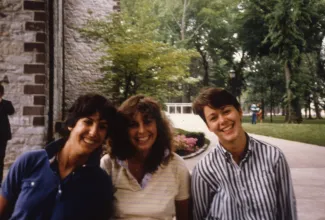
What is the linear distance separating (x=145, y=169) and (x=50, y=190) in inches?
20.4

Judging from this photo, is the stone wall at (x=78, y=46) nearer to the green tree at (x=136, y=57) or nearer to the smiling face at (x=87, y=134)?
the green tree at (x=136, y=57)

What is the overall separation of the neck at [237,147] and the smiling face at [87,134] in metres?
0.67

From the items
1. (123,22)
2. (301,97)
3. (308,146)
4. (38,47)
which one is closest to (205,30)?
(301,97)

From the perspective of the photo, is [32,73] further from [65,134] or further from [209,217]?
[209,217]

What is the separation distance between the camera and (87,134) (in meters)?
1.59

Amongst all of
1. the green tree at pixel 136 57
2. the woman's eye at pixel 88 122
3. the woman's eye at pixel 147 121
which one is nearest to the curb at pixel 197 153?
the green tree at pixel 136 57

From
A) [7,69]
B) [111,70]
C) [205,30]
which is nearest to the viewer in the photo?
[7,69]

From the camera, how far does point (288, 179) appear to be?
5.60 ft

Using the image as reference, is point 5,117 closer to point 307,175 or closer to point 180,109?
point 307,175

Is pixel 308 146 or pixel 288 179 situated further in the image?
pixel 308 146

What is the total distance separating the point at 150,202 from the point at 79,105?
0.61 meters

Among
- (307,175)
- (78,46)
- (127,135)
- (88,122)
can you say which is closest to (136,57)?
→ (78,46)

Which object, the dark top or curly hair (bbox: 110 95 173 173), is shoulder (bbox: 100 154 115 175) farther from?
the dark top

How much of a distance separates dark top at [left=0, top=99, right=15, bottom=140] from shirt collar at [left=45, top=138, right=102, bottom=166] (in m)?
2.53
